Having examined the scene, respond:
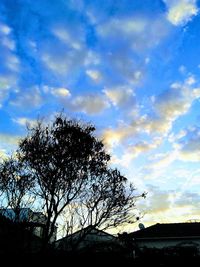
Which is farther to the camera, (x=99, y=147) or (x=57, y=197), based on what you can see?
(x=99, y=147)

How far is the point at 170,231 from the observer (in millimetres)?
33219

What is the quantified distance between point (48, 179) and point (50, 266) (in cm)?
812

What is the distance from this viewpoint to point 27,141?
20.1 m

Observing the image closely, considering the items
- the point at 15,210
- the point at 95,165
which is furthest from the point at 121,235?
the point at 15,210

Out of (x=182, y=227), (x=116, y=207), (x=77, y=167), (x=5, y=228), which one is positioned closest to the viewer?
(x=5, y=228)

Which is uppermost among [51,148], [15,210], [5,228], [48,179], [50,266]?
[51,148]

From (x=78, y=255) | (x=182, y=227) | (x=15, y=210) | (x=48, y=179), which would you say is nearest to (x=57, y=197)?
(x=48, y=179)

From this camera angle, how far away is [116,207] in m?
21.1

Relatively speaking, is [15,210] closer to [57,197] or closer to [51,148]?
[57,197]

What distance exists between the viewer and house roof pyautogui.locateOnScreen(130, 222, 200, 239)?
105 ft

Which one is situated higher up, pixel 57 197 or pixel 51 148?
pixel 51 148

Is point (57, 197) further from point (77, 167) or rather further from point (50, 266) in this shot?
point (50, 266)

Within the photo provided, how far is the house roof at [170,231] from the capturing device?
105 ft

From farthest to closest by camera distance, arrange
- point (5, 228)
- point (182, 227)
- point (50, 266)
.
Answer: point (182, 227)
point (5, 228)
point (50, 266)
